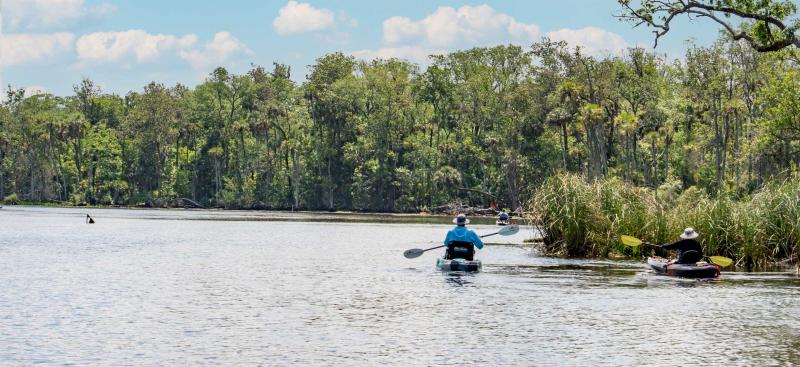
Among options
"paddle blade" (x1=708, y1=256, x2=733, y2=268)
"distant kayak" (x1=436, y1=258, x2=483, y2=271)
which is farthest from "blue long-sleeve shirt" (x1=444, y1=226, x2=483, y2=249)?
Answer: "paddle blade" (x1=708, y1=256, x2=733, y2=268)

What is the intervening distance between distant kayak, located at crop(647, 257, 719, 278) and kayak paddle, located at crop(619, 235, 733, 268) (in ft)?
4.36

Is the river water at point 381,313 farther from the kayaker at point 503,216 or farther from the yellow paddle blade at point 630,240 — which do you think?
the kayaker at point 503,216

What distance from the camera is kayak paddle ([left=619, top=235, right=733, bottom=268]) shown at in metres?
34.8

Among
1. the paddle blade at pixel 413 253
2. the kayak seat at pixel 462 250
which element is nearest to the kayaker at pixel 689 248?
the kayak seat at pixel 462 250

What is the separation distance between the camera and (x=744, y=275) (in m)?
34.5

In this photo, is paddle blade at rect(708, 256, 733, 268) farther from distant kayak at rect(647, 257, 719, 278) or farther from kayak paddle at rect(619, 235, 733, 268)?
distant kayak at rect(647, 257, 719, 278)

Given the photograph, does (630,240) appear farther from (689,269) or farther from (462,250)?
(462,250)

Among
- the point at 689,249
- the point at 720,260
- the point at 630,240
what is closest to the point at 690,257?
the point at 689,249

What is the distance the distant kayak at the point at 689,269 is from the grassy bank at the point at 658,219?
305 cm

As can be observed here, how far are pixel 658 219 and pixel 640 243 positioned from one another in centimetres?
221

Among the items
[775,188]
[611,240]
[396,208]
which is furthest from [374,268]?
[396,208]

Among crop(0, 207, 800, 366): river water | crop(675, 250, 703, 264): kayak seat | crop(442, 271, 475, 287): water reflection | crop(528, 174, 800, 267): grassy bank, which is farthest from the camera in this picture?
crop(528, 174, 800, 267): grassy bank

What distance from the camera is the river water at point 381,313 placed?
776 inches

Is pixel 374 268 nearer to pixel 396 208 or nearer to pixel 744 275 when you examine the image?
pixel 744 275
